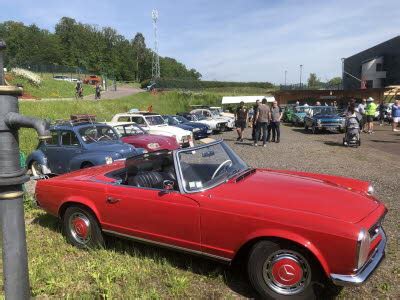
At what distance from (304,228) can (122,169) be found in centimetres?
280

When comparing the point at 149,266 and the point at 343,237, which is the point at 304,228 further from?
the point at 149,266

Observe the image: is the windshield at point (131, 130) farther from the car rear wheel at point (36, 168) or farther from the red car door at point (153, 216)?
the red car door at point (153, 216)

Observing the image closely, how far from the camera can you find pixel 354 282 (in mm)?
3146

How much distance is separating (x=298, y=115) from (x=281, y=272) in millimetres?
23919

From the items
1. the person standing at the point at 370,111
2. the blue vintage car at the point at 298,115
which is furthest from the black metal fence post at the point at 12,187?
the blue vintage car at the point at 298,115

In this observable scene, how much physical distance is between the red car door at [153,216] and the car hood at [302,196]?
37 centimetres

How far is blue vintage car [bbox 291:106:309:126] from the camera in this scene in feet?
85.0

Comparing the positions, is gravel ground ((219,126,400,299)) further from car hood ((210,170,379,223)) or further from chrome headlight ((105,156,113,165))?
chrome headlight ((105,156,113,165))

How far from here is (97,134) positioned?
32.9 feet

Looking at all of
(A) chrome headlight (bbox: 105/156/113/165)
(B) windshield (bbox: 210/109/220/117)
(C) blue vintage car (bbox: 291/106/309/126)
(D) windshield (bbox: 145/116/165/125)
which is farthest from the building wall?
(A) chrome headlight (bbox: 105/156/113/165)

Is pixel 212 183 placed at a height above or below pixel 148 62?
below

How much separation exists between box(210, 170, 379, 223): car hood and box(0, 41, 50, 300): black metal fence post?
2.20 metres

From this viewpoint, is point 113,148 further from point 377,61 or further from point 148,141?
point 377,61

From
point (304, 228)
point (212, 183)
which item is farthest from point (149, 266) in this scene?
point (304, 228)
